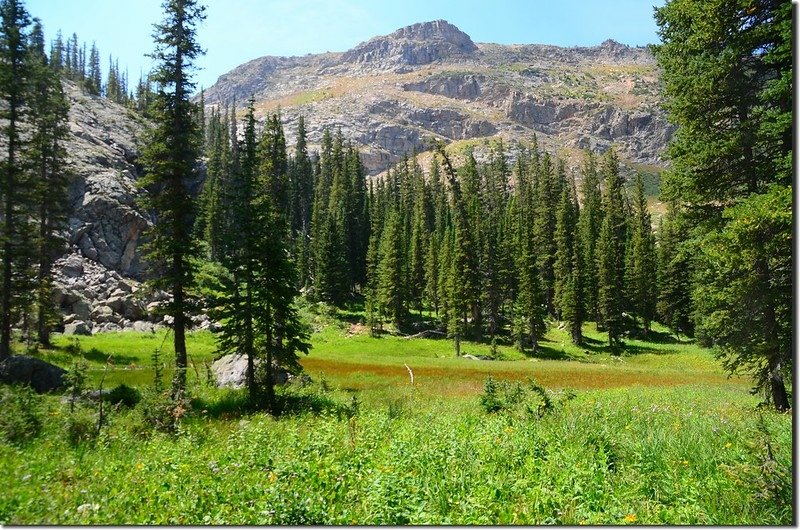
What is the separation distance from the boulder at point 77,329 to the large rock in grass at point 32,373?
25.2m

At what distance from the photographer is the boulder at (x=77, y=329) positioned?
4212 centimetres

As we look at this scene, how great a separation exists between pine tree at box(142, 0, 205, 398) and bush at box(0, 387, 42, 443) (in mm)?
8474

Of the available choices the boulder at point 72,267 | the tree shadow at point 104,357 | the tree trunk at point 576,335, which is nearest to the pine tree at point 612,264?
the tree trunk at point 576,335

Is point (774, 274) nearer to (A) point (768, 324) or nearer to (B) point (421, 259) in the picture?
(A) point (768, 324)

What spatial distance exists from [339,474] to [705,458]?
596 cm

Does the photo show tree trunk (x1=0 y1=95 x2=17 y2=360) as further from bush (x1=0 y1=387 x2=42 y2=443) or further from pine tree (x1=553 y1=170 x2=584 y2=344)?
pine tree (x1=553 y1=170 x2=584 y2=344)

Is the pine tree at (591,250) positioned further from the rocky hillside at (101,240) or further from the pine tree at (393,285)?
the rocky hillside at (101,240)

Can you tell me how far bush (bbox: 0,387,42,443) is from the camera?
10555mm

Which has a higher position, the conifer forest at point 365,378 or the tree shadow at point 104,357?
the conifer forest at point 365,378

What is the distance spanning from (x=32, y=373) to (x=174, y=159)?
37.9 ft

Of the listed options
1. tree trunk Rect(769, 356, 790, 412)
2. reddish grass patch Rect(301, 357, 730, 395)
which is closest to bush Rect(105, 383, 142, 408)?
reddish grass patch Rect(301, 357, 730, 395)

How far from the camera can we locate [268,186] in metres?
38.2

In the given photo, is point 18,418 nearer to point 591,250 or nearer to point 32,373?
point 32,373

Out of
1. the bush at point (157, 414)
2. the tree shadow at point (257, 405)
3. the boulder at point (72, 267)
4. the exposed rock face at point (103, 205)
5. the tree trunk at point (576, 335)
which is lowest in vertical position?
the tree trunk at point (576, 335)
